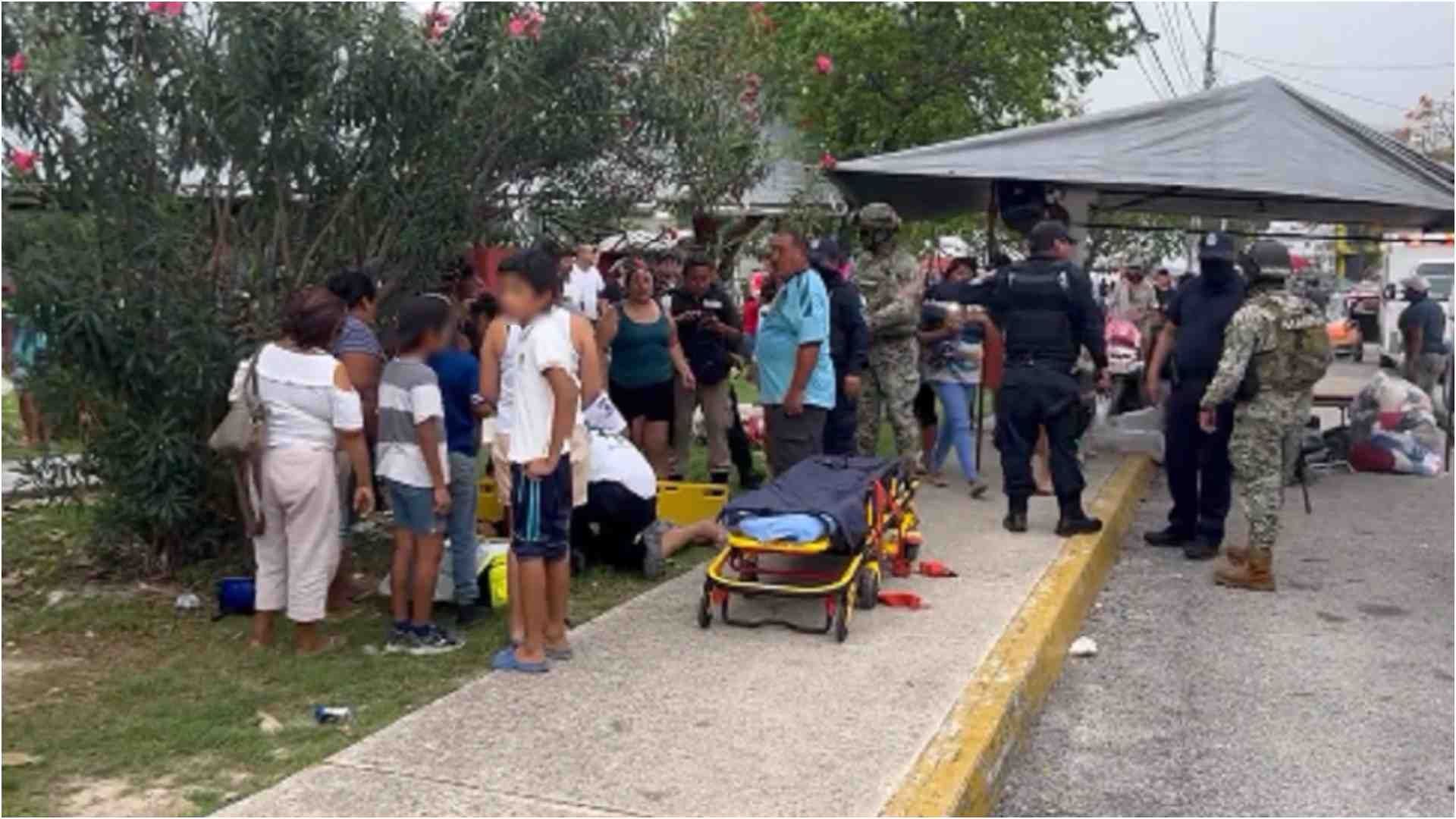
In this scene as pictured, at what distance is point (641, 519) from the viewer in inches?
291

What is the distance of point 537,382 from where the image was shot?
5.43 metres

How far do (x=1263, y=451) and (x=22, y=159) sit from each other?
579 cm

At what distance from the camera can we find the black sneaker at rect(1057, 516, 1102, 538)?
8.35 m

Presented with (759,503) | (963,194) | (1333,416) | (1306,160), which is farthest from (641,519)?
(1333,416)

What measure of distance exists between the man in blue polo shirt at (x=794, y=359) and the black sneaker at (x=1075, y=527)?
4.74 feet

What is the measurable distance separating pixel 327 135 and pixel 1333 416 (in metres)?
13.3

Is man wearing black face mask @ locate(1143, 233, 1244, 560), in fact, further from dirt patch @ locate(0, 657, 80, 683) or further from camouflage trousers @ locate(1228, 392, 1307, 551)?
dirt patch @ locate(0, 657, 80, 683)

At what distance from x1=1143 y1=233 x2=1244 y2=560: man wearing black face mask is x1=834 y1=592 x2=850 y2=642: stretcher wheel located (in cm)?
299

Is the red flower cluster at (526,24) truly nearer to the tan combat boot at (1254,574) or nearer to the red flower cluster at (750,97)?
the red flower cluster at (750,97)

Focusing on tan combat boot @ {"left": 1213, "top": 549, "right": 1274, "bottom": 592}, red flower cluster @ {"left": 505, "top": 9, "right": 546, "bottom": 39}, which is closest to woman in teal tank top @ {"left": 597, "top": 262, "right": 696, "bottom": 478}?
red flower cluster @ {"left": 505, "top": 9, "right": 546, "bottom": 39}

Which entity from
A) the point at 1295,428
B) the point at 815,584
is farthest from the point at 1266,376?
the point at 815,584

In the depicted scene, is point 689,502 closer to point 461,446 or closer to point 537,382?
point 461,446

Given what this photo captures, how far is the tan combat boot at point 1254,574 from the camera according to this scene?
7.86 m

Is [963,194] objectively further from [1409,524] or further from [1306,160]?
[1409,524]
